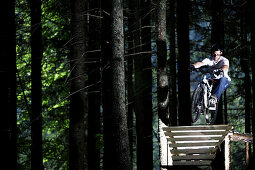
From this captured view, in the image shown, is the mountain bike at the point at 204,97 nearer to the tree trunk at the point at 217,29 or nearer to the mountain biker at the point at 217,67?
the mountain biker at the point at 217,67

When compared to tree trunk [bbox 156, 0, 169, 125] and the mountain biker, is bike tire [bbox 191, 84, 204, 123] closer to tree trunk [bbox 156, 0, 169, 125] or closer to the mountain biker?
the mountain biker

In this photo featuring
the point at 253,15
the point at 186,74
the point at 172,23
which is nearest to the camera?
the point at 253,15

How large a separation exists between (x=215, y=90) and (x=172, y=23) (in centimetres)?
799

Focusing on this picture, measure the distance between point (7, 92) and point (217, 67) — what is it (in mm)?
5742

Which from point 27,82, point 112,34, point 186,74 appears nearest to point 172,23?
point 186,74

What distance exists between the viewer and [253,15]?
21.8 feet

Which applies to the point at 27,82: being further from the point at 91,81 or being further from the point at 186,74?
the point at 186,74

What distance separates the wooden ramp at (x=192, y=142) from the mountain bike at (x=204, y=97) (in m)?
0.83

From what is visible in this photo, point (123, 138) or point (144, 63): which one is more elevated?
point (144, 63)

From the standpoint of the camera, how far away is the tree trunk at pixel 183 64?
42.6 ft

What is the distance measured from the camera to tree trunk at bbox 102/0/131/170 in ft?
27.9

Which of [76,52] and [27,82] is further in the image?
[27,82]

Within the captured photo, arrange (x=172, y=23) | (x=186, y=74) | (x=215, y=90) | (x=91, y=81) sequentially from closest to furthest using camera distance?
(x=215, y=90) → (x=186, y=74) → (x=91, y=81) → (x=172, y=23)

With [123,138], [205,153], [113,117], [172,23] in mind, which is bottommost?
[205,153]
